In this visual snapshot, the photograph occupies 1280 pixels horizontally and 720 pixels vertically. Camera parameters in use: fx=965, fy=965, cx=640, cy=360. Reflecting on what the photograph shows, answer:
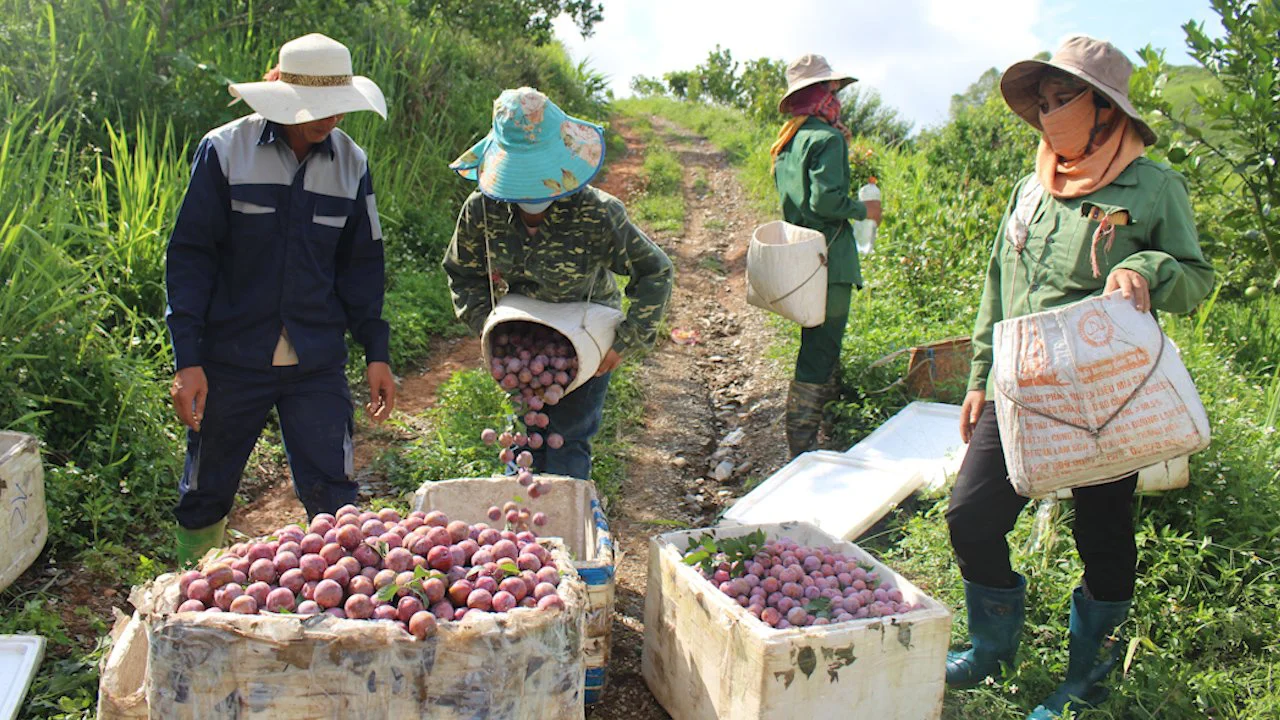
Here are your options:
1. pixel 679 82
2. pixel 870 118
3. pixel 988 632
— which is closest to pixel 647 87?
pixel 679 82

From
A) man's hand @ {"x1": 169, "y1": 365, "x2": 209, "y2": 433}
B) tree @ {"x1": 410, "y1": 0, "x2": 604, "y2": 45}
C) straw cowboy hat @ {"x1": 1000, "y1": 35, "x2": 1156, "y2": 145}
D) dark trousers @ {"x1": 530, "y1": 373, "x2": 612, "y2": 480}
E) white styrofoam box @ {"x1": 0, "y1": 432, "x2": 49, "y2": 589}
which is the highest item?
tree @ {"x1": 410, "y1": 0, "x2": 604, "y2": 45}

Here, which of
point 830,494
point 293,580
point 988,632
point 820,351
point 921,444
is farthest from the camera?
point 820,351

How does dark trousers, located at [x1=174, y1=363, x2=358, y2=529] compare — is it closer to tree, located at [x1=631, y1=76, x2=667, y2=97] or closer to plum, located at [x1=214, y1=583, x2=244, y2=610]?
plum, located at [x1=214, y1=583, x2=244, y2=610]

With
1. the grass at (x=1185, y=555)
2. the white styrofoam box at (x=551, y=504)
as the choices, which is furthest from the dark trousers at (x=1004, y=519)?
the white styrofoam box at (x=551, y=504)

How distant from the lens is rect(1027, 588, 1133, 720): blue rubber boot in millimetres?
2518

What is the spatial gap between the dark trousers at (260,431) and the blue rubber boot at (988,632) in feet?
5.78

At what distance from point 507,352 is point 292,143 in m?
0.83

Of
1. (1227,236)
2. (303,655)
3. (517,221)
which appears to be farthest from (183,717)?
(1227,236)

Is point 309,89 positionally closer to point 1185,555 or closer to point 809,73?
point 809,73

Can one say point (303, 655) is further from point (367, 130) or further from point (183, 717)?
point (367, 130)

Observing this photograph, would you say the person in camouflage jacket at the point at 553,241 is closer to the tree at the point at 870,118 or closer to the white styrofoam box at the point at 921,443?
the white styrofoam box at the point at 921,443

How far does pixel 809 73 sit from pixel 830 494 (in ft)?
5.81

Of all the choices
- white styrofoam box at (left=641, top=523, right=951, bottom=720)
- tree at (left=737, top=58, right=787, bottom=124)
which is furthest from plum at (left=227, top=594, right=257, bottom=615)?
tree at (left=737, top=58, right=787, bottom=124)

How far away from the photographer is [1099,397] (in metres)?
2.12
